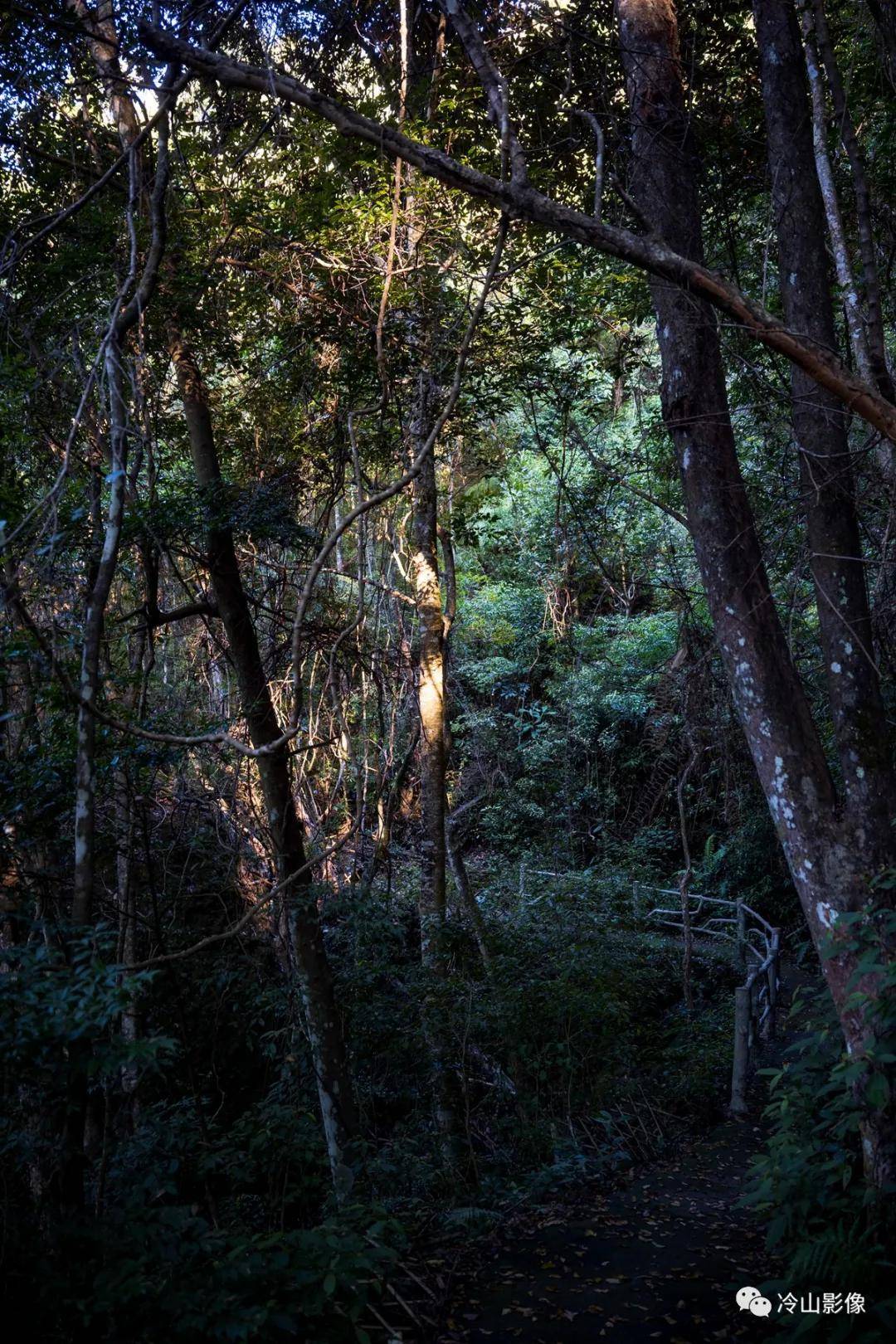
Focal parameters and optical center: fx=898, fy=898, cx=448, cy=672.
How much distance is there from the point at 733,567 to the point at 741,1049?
4923 mm

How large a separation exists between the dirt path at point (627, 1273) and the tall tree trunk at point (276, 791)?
1.65 meters

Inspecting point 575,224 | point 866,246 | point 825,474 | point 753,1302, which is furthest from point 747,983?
point 575,224

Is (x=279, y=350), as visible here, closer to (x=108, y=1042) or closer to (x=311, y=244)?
(x=311, y=244)

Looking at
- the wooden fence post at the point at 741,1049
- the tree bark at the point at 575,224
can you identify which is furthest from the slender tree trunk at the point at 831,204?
the wooden fence post at the point at 741,1049

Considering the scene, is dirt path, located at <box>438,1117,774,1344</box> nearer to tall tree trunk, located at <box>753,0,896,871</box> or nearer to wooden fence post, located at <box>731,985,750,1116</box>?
wooden fence post, located at <box>731,985,750,1116</box>

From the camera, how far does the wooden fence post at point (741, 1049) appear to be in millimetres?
7531

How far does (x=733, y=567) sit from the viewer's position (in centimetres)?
446

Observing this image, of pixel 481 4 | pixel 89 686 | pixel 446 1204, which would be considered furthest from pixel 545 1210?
pixel 481 4

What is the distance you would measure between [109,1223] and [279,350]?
5890 millimetres

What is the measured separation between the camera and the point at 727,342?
609cm

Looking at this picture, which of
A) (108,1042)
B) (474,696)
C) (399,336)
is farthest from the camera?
(474,696)

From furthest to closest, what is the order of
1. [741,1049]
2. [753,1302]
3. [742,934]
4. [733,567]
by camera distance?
[742,934], [741,1049], [733,567], [753,1302]

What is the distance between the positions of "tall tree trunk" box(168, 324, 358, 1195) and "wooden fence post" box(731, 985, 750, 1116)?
10.9 feet

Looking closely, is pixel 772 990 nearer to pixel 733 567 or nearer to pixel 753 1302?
pixel 753 1302
